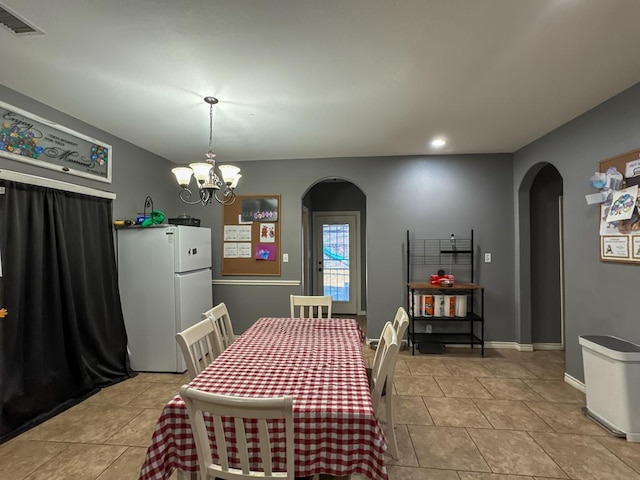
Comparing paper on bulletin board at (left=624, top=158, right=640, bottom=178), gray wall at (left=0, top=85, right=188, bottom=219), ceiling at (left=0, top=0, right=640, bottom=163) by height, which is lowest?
paper on bulletin board at (left=624, top=158, right=640, bottom=178)

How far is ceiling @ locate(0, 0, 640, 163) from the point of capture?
1.56 metres

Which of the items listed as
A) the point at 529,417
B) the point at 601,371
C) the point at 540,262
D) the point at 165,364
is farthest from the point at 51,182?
→ the point at 540,262

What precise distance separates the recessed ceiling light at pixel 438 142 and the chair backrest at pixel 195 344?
291 cm

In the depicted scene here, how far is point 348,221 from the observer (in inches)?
231

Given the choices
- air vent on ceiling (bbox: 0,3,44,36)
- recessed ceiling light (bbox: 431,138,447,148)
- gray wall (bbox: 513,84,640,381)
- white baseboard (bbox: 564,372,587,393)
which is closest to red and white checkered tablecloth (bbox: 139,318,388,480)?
air vent on ceiling (bbox: 0,3,44,36)

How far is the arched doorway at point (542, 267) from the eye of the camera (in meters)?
3.90

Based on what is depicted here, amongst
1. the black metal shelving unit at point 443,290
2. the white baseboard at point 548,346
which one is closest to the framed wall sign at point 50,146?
the black metal shelving unit at point 443,290

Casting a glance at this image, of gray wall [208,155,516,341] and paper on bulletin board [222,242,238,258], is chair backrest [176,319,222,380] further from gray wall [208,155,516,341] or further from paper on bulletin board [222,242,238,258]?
paper on bulletin board [222,242,238,258]

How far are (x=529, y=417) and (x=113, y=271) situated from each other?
3887 mm

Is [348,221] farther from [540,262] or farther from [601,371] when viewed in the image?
[601,371]

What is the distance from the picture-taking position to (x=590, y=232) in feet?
9.01

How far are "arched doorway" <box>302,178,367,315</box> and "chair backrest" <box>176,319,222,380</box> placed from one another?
3679 mm

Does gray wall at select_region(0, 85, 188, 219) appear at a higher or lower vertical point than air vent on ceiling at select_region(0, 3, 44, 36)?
lower

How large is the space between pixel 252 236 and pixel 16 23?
2957mm
